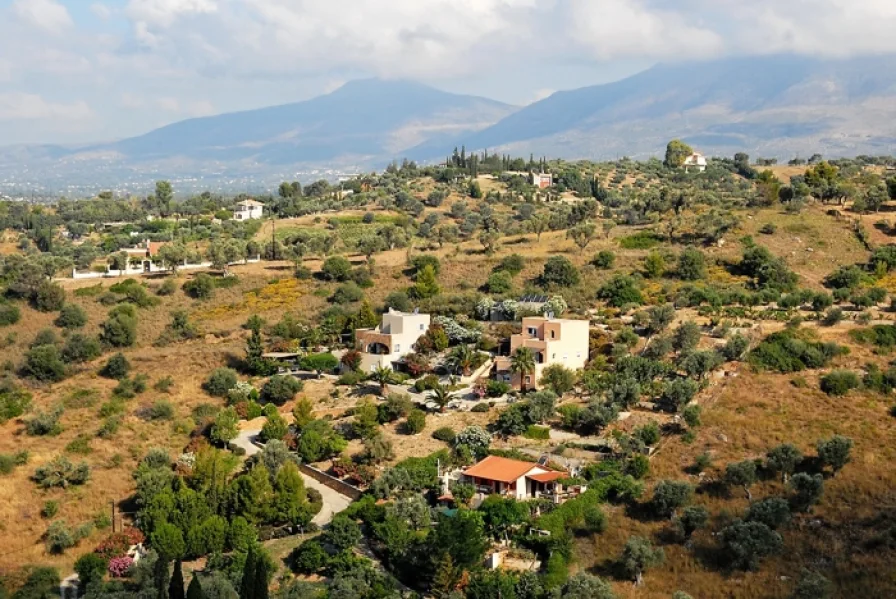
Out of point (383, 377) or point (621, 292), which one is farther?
point (621, 292)

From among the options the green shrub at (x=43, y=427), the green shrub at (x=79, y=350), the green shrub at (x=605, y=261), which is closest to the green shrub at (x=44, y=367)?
the green shrub at (x=79, y=350)

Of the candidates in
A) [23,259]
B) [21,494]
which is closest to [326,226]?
[23,259]

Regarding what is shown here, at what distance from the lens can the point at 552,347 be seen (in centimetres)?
4016

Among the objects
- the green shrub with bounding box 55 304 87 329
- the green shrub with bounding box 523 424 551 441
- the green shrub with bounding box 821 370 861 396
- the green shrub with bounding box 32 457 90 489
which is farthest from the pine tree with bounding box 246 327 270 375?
the green shrub with bounding box 821 370 861 396

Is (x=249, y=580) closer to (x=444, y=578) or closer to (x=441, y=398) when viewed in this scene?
(x=444, y=578)

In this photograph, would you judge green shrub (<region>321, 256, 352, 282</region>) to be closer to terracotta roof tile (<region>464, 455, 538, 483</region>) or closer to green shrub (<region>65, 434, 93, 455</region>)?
green shrub (<region>65, 434, 93, 455</region>)

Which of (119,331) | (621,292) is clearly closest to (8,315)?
(119,331)

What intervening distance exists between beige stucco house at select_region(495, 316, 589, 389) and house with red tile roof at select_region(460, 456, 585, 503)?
8727 millimetres

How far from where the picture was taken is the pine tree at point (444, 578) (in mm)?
24656

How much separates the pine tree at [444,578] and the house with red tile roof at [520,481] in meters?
5.33

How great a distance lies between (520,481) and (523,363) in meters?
9.07

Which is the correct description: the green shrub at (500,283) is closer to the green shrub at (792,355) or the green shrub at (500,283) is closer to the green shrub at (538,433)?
the green shrub at (792,355)

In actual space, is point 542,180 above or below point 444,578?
above

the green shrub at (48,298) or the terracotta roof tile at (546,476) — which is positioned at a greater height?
the green shrub at (48,298)
